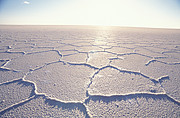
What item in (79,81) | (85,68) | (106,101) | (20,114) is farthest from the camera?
(85,68)

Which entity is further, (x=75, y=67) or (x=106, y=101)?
(x=75, y=67)

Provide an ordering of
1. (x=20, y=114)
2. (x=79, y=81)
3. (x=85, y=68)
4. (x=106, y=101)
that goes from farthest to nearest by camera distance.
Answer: (x=85, y=68) < (x=79, y=81) < (x=106, y=101) < (x=20, y=114)

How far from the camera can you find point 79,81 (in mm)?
1310

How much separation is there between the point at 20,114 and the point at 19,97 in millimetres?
239

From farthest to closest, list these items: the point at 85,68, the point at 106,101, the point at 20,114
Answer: the point at 85,68 < the point at 106,101 < the point at 20,114

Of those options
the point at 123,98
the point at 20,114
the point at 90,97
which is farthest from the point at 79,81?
the point at 20,114

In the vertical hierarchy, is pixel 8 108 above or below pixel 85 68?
below

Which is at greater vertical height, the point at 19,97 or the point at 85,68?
the point at 85,68

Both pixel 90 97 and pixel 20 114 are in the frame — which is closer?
pixel 20 114

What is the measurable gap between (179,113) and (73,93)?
0.98 metres

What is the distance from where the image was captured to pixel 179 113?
0.86 metres

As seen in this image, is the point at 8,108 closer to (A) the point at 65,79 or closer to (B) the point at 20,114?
(B) the point at 20,114

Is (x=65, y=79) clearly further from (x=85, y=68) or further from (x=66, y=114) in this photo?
(x=66, y=114)

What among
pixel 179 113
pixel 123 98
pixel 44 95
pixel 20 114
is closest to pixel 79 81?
pixel 44 95
